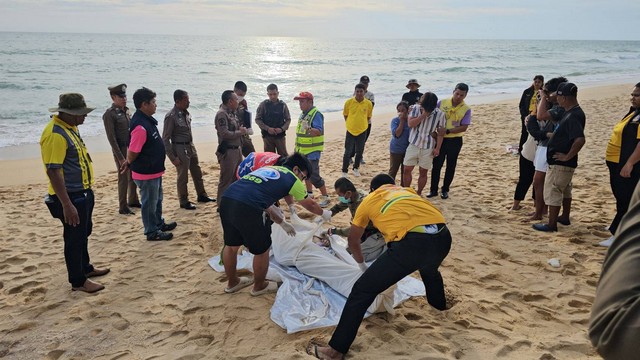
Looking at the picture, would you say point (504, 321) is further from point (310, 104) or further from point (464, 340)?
point (310, 104)

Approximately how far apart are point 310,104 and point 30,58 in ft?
122

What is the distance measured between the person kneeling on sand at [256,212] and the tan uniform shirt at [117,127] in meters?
2.96

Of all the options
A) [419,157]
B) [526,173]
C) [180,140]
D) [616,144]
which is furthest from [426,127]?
[180,140]

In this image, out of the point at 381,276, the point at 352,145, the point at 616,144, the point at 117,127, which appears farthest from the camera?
the point at 352,145

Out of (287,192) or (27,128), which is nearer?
(287,192)

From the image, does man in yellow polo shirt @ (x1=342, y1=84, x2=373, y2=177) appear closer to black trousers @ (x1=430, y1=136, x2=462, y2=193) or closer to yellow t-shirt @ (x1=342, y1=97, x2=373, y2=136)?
yellow t-shirt @ (x1=342, y1=97, x2=373, y2=136)

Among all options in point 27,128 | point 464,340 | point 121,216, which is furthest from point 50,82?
Answer: point 464,340

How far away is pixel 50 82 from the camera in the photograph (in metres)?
22.3

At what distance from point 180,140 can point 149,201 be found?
3.80ft

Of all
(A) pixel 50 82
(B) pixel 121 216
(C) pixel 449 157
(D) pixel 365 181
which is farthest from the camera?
(A) pixel 50 82

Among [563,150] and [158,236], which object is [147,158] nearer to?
[158,236]

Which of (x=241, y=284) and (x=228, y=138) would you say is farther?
(x=228, y=138)

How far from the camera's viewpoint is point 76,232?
3910mm

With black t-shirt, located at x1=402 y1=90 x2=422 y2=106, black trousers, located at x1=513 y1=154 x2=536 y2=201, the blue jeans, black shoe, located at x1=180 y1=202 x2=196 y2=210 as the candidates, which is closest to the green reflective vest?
black shoe, located at x1=180 y1=202 x2=196 y2=210
